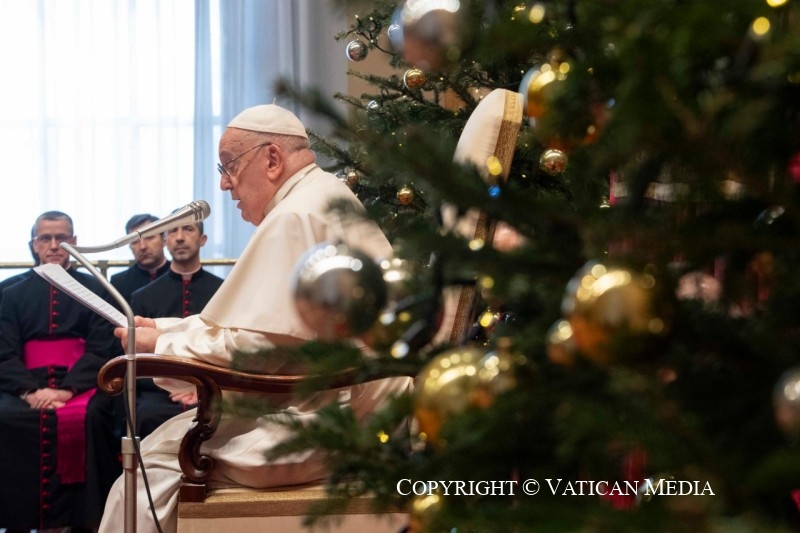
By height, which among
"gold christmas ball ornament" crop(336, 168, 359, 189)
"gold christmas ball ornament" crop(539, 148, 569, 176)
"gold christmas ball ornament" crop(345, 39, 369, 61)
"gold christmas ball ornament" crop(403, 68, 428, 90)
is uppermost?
"gold christmas ball ornament" crop(345, 39, 369, 61)

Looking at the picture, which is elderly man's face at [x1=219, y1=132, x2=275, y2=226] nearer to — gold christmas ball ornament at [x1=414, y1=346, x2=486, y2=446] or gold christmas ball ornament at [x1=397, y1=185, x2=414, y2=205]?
gold christmas ball ornament at [x1=397, y1=185, x2=414, y2=205]

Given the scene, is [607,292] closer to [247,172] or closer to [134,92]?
[247,172]

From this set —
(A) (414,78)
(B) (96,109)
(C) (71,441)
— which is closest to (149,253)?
(C) (71,441)

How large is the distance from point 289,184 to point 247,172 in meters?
0.14

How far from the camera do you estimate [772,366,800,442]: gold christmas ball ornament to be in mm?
593

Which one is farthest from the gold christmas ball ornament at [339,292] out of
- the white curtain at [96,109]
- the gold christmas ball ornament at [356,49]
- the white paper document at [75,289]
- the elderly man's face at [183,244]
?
the white curtain at [96,109]

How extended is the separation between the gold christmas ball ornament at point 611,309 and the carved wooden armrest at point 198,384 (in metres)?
1.57

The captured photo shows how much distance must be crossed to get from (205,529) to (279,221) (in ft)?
2.51

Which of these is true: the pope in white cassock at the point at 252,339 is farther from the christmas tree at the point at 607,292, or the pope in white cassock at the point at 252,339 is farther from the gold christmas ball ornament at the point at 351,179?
the christmas tree at the point at 607,292

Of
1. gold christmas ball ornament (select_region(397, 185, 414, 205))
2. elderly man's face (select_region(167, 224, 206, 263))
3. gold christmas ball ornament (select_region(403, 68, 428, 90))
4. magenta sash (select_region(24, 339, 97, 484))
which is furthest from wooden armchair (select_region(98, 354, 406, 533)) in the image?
elderly man's face (select_region(167, 224, 206, 263))

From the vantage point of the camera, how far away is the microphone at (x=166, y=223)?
247 centimetres

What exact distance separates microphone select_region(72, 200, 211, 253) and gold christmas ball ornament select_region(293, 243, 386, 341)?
1635 mm

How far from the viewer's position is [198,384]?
2.23 metres

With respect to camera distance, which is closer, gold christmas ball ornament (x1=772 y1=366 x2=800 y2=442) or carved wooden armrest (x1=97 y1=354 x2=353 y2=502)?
gold christmas ball ornament (x1=772 y1=366 x2=800 y2=442)
